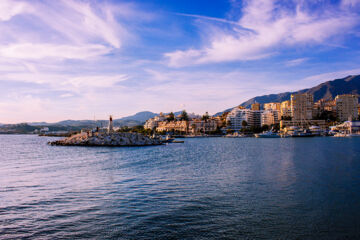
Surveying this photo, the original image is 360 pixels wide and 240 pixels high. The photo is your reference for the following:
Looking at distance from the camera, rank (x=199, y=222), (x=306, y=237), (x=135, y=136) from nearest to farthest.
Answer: (x=306, y=237), (x=199, y=222), (x=135, y=136)

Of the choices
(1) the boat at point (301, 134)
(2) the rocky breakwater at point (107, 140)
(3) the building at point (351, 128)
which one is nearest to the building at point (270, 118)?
(1) the boat at point (301, 134)

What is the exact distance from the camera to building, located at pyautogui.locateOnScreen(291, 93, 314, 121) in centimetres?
14300

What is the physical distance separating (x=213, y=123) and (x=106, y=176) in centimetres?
13325

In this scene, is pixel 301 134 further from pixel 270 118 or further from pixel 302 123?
pixel 270 118

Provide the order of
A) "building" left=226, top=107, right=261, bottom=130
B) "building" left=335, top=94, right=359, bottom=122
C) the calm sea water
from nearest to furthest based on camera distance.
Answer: the calm sea water
"building" left=335, top=94, right=359, bottom=122
"building" left=226, top=107, right=261, bottom=130

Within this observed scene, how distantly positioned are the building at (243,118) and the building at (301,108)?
63.3 feet

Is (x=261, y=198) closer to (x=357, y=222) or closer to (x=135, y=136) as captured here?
(x=357, y=222)

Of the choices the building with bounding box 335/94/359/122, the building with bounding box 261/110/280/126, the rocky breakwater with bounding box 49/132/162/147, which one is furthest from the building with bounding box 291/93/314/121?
the rocky breakwater with bounding box 49/132/162/147

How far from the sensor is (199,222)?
11062 mm

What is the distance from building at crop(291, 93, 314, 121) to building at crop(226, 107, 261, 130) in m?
19.3

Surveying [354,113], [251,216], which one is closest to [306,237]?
[251,216]

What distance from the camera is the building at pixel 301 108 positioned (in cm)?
14300

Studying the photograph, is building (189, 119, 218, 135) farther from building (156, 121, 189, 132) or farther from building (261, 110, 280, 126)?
building (261, 110, 280, 126)

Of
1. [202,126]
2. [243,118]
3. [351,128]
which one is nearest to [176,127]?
[202,126]
